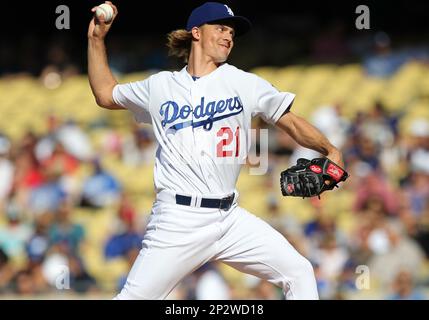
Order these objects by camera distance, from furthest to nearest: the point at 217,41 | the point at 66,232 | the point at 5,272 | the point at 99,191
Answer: the point at 99,191 < the point at 66,232 < the point at 5,272 < the point at 217,41

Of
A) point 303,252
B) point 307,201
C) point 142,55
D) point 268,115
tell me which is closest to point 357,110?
point 307,201

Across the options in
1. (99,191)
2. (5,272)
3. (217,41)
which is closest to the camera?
(217,41)

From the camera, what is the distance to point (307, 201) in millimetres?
9094

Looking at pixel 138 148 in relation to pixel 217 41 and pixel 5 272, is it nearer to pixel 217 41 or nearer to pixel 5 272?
pixel 5 272

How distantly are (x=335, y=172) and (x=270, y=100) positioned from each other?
50cm

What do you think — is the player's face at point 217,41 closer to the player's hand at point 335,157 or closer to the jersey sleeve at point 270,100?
the jersey sleeve at point 270,100

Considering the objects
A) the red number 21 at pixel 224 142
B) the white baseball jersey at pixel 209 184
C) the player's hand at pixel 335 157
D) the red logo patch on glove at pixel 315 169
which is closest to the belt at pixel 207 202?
the white baseball jersey at pixel 209 184

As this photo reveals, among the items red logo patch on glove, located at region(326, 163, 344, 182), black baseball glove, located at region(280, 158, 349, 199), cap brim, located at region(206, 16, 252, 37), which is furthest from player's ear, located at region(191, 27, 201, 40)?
red logo patch on glove, located at region(326, 163, 344, 182)

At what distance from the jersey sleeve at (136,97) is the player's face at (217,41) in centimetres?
37

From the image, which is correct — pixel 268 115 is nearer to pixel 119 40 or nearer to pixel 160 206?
pixel 160 206

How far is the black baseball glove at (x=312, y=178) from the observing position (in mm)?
4445

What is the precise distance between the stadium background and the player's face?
86.2 inches

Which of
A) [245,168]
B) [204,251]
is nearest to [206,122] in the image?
[204,251]

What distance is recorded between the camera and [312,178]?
14.6 feet
